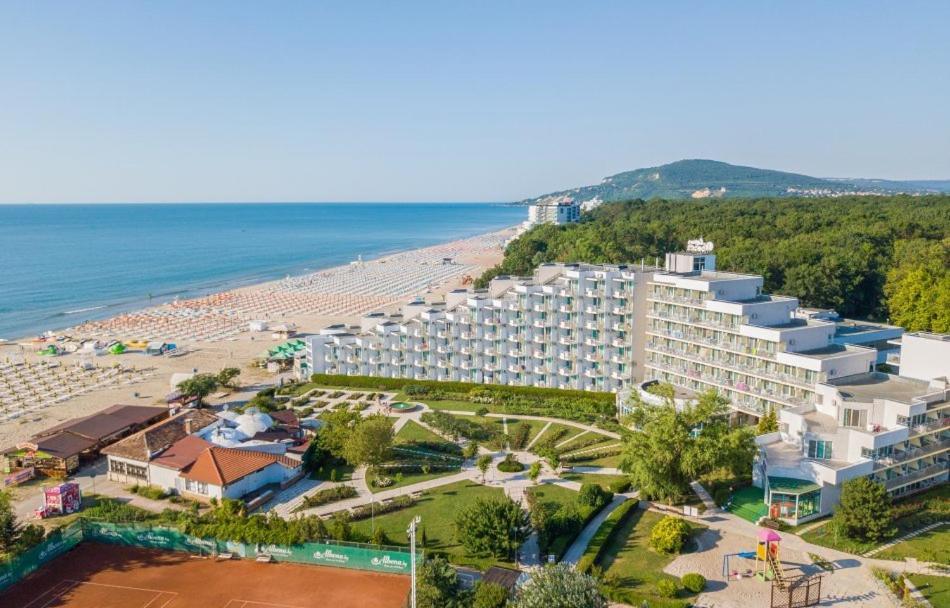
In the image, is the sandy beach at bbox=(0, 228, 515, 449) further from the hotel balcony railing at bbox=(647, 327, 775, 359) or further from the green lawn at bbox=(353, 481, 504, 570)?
the hotel balcony railing at bbox=(647, 327, 775, 359)

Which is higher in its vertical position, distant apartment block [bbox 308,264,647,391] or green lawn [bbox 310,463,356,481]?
distant apartment block [bbox 308,264,647,391]

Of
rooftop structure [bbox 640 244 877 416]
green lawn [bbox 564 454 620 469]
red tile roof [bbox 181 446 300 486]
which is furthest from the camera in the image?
green lawn [bbox 564 454 620 469]

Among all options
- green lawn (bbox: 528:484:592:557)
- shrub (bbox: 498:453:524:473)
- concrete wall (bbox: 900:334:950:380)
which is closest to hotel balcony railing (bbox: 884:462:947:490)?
concrete wall (bbox: 900:334:950:380)

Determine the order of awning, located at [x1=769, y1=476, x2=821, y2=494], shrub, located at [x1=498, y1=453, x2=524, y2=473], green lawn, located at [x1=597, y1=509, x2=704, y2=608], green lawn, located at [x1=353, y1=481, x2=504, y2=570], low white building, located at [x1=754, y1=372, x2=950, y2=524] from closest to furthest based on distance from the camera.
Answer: green lawn, located at [x1=597, y1=509, x2=704, y2=608], green lawn, located at [x1=353, y1=481, x2=504, y2=570], awning, located at [x1=769, y1=476, x2=821, y2=494], low white building, located at [x1=754, y1=372, x2=950, y2=524], shrub, located at [x1=498, y1=453, x2=524, y2=473]

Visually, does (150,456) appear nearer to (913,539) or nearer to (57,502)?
(57,502)

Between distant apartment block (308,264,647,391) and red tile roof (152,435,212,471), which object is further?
distant apartment block (308,264,647,391)

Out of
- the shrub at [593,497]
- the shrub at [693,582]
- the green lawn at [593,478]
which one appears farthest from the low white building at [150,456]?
the shrub at [693,582]
